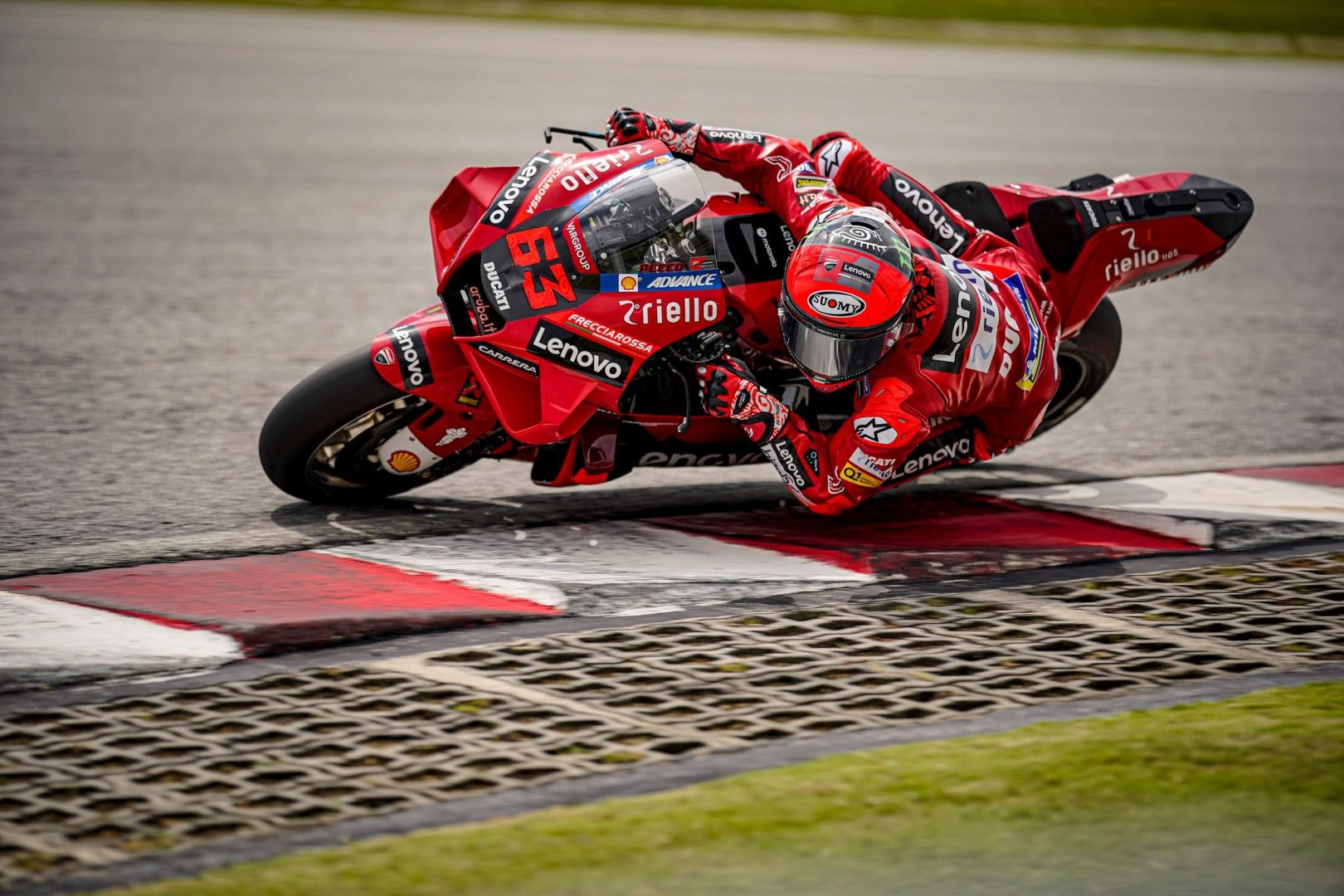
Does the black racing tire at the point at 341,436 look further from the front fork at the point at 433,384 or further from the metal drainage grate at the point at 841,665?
the metal drainage grate at the point at 841,665

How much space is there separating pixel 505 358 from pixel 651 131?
1.05 meters

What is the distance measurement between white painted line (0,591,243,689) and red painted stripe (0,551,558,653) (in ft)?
0.25

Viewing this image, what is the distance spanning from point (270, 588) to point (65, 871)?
169 centimetres

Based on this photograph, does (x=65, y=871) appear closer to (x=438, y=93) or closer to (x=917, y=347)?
(x=917, y=347)

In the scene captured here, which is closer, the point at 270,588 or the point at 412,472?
the point at 270,588

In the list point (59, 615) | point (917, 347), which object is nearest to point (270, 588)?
point (59, 615)

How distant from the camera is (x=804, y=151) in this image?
18.6 feet

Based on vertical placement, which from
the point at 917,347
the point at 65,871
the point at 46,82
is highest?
the point at 46,82

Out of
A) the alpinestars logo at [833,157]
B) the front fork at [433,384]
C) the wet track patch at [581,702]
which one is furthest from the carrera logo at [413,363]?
the alpinestars logo at [833,157]

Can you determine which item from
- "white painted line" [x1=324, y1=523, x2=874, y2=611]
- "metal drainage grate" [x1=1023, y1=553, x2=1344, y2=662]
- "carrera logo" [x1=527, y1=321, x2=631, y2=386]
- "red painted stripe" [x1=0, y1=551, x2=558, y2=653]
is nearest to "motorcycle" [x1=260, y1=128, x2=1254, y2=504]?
"carrera logo" [x1=527, y1=321, x2=631, y2=386]

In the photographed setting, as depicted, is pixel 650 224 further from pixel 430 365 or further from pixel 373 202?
pixel 373 202

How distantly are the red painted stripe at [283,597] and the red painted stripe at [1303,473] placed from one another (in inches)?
129

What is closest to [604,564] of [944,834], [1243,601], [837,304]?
[837,304]

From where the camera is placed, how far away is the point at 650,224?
5.16 m
